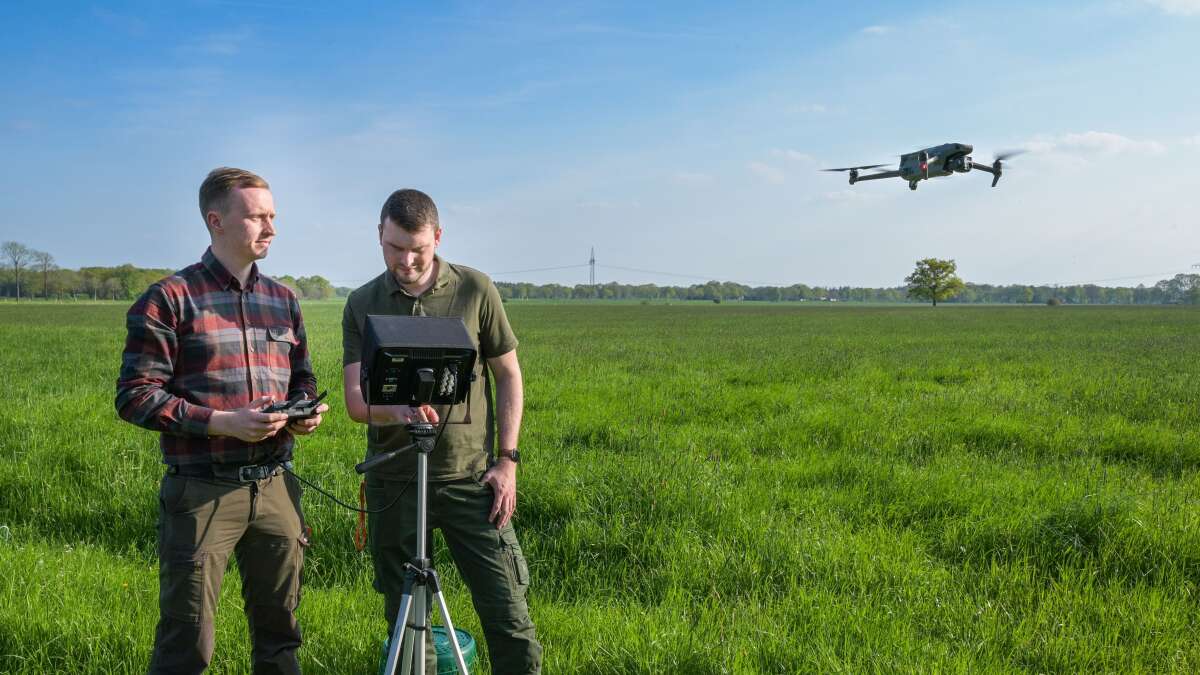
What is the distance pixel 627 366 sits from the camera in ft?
55.8

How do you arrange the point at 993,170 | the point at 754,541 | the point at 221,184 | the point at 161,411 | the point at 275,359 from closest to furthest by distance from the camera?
the point at 161,411 < the point at 221,184 < the point at 275,359 < the point at 754,541 < the point at 993,170

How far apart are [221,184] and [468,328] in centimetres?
102

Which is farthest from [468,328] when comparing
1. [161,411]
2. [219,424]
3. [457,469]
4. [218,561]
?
[218,561]

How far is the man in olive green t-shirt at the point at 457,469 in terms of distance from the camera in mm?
2910

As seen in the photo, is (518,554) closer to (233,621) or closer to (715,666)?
(715,666)

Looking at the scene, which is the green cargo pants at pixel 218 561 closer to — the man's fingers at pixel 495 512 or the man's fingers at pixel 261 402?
the man's fingers at pixel 261 402

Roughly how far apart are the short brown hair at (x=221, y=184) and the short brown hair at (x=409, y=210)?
461 mm

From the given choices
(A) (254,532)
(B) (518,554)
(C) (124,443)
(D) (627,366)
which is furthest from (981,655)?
(D) (627,366)

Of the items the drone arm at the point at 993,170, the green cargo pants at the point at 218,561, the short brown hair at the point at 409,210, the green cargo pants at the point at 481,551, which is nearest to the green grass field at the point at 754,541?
the green cargo pants at the point at 481,551

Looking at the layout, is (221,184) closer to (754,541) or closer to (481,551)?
(481,551)

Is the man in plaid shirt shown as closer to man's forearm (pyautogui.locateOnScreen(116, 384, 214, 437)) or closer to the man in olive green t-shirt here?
man's forearm (pyautogui.locateOnScreen(116, 384, 214, 437))

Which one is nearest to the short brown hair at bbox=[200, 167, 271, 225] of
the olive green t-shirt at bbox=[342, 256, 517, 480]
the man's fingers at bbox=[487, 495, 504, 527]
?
the olive green t-shirt at bbox=[342, 256, 517, 480]

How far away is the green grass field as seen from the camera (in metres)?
3.71

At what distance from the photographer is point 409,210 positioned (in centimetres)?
275
